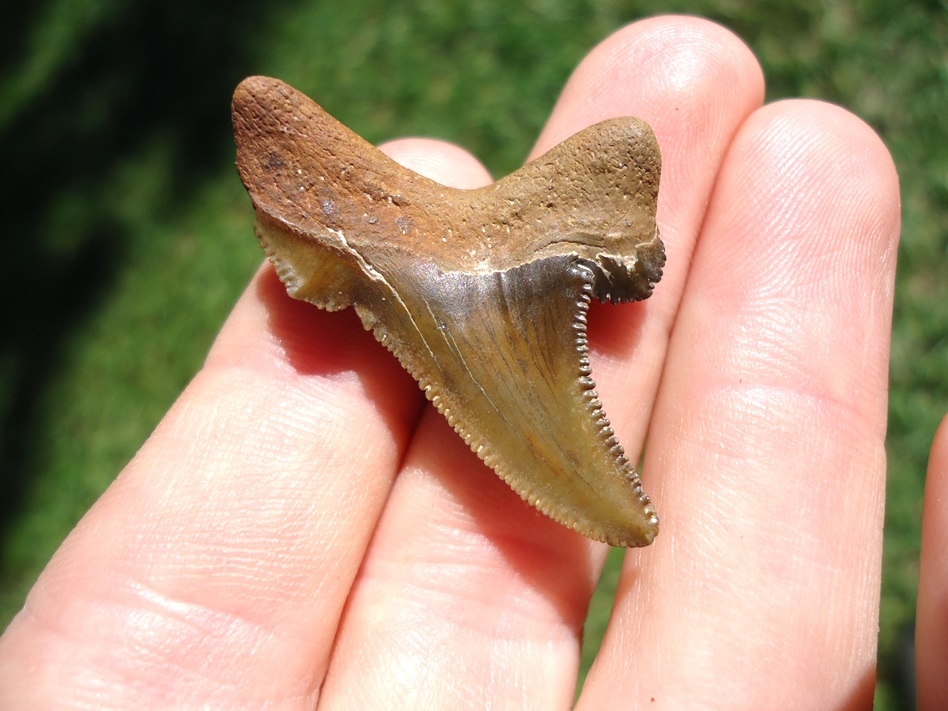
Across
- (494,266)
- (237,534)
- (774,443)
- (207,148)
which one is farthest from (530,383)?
(207,148)

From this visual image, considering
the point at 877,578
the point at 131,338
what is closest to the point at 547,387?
the point at 877,578

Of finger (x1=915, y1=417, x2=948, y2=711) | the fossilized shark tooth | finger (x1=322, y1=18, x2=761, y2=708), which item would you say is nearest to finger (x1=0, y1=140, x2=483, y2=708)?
finger (x1=322, y1=18, x2=761, y2=708)

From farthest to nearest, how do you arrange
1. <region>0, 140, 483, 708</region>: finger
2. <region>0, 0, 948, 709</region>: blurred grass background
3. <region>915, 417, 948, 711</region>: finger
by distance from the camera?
<region>0, 0, 948, 709</region>: blurred grass background, <region>0, 140, 483, 708</region>: finger, <region>915, 417, 948, 711</region>: finger

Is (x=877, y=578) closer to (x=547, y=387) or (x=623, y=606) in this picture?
(x=623, y=606)

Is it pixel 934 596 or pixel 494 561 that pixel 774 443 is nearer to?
pixel 934 596

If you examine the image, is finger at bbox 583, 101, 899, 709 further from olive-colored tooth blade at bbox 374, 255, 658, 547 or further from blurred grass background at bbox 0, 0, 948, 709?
blurred grass background at bbox 0, 0, 948, 709

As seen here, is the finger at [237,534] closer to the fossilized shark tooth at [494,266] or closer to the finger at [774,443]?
the fossilized shark tooth at [494,266]

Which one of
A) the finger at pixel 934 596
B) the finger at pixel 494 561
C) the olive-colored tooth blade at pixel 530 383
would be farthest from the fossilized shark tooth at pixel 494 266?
the finger at pixel 934 596
